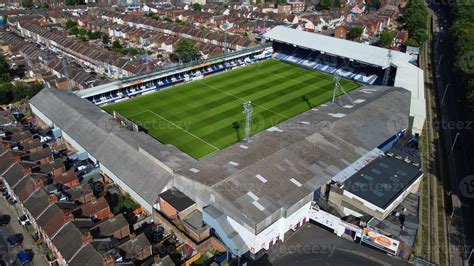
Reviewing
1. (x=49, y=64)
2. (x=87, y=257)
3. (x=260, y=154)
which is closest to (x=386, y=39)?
(x=260, y=154)

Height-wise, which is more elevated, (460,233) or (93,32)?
(93,32)

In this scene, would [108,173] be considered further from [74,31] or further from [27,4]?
[27,4]

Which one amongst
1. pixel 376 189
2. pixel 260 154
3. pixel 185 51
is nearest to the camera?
pixel 376 189

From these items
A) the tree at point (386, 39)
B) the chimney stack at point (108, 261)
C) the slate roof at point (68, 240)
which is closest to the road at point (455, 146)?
the tree at point (386, 39)

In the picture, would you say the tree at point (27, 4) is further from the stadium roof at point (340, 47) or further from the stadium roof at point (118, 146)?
the stadium roof at point (118, 146)

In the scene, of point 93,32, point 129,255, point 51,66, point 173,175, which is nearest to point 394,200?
point 173,175

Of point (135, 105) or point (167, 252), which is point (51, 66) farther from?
point (167, 252)

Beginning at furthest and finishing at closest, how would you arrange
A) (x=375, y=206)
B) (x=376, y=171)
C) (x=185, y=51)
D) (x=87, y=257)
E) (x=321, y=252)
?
(x=185, y=51) → (x=376, y=171) → (x=375, y=206) → (x=321, y=252) → (x=87, y=257)
